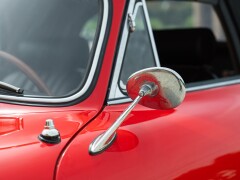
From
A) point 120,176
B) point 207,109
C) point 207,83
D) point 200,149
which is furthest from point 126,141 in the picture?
point 207,83

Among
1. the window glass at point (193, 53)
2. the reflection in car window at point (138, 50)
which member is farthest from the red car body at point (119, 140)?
the window glass at point (193, 53)

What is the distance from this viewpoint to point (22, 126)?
2172 millimetres

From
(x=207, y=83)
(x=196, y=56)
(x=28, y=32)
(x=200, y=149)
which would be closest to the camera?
(x=200, y=149)

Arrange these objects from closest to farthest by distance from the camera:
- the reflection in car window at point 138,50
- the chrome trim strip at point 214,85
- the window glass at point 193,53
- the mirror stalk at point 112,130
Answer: the mirror stalk at point 112,130 → the reflection in car window at point 138,50 → the chrome trim strip at point 214,85 → the window glass at point 193,53

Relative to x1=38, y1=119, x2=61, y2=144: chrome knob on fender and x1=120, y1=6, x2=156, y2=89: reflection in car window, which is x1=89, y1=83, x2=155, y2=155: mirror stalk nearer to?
x1=38, y1=119, x2=61, y2=144: chrome knob on fender

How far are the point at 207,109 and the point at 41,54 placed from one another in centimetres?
71

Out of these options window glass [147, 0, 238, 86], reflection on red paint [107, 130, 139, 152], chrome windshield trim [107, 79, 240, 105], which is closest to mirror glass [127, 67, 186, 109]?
reflection on red paint [107, 130, 139, 152]

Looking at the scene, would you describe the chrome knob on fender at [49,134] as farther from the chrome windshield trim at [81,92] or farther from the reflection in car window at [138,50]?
the reflection in car window at [138,50]

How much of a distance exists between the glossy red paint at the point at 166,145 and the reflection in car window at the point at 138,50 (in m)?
0.22

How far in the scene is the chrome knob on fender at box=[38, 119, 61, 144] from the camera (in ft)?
6.82

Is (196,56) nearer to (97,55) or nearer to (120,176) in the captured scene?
(97,55)

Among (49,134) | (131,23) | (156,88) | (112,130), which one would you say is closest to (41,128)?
(49,134)

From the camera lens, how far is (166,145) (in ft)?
7.59

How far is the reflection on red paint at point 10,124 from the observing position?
2.13 m
